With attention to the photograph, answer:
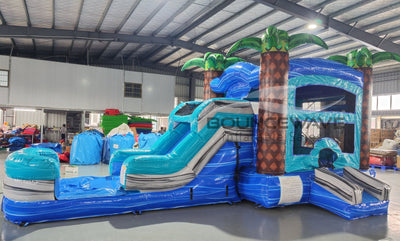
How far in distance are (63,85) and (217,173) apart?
9.23 meters

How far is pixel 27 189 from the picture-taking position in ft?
9.64

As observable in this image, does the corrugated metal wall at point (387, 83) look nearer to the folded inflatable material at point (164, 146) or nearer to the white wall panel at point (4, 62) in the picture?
the folded inflatable material at point (164, 146)

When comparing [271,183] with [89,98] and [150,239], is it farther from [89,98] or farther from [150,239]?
[89,98]

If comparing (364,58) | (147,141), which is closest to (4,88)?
(147,141)

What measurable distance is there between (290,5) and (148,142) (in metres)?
4.82

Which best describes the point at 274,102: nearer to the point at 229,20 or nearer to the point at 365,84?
the point at 365,84

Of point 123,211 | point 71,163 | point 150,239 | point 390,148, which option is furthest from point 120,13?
→ point 390,148

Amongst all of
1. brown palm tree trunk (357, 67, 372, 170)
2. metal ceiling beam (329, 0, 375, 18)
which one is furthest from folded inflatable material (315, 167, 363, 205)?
metal ceiling beam (329, 0, 375, 18)

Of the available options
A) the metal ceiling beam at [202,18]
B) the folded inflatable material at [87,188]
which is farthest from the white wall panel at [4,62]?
the folded inflatable material at [87,188]

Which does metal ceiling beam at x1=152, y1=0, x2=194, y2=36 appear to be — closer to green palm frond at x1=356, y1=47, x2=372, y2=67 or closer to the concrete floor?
green palm frond at x1=356, y1=47, x2=372, y2=67

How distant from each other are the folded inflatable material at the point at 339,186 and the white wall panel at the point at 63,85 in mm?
9723

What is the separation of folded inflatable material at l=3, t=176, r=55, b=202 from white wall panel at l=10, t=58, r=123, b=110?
876 cm

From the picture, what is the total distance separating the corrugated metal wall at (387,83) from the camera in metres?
12.8

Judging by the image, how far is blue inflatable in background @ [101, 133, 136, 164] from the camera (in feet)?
24.0
